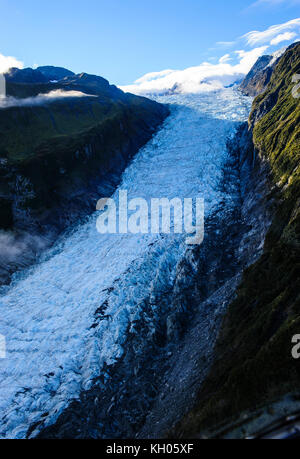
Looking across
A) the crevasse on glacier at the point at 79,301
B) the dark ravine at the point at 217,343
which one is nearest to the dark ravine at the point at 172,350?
the dark ravine at the point at 217,343

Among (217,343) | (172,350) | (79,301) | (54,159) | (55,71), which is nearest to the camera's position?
(217,343)

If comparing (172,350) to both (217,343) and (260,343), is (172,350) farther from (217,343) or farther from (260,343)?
(260,343)

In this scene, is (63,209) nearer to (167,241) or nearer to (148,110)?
(167,241)

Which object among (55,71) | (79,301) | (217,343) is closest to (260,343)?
(217,343)

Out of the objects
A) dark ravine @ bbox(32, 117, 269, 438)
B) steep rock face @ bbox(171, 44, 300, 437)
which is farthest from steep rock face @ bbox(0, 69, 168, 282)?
steep rock face @ bbox(171, 44, 300, 437)

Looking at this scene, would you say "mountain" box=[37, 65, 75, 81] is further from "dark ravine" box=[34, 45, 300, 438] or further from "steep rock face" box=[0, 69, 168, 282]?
"dark ravine" box=[34, 45, 300, 438]

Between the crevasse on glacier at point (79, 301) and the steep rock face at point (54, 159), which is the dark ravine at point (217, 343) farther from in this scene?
the steep rock face at point (54, 159)
